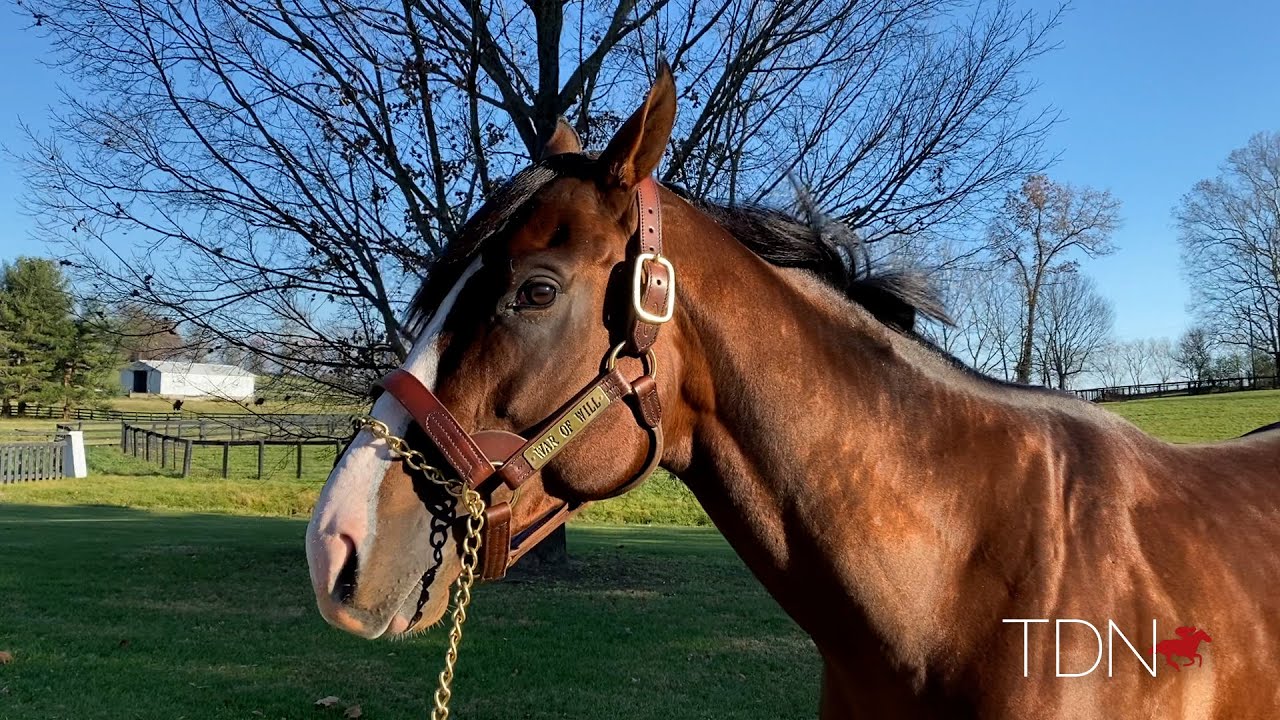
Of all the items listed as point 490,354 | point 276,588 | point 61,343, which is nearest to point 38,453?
point 276,588

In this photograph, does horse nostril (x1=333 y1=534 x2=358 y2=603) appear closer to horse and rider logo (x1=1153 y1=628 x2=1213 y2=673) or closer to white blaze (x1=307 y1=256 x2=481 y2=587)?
white blaze (x1=307 y1=256 x2=481 y2=587)

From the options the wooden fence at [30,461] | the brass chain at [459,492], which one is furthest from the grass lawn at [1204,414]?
the wooden fence at [30,461]

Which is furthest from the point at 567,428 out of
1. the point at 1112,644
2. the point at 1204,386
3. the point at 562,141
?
the point at 1204,386

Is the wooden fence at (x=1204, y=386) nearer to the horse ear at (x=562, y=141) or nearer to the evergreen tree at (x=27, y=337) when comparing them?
the horse ear at (x=562, y=141)

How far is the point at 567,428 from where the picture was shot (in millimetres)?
1670

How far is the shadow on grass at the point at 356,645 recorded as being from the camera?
5.85m

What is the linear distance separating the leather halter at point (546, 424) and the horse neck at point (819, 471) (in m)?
0.12

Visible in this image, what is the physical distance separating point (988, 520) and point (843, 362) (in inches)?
19.8

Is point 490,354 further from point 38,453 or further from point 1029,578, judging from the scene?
point 38,453

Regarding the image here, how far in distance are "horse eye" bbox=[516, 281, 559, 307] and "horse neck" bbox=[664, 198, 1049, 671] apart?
12.7 inches

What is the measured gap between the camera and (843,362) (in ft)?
6.63

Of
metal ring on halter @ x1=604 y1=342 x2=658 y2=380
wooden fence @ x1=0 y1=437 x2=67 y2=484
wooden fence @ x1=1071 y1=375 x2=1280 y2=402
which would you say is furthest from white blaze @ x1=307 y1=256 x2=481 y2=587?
wooden fence @ x1=1071 y1=375 x2=1280 y2=402

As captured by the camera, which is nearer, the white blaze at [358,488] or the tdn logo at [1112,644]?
the white blaze at [358,488]

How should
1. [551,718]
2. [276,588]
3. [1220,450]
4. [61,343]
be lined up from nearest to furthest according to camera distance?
[1220,450] < [551,718] < [276,588] < [61,343]
